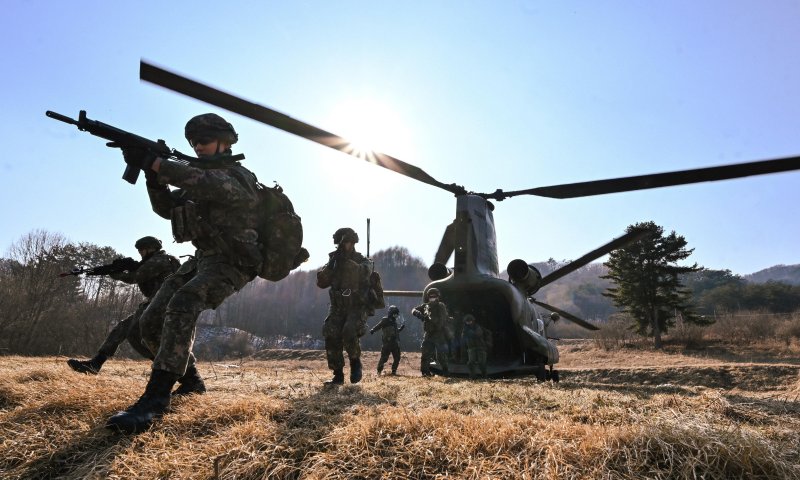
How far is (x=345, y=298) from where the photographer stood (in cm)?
A: 651

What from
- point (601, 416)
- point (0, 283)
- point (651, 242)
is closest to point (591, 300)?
point (651, 242)

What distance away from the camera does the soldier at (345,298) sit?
6336 mm

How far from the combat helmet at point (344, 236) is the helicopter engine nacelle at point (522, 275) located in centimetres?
307

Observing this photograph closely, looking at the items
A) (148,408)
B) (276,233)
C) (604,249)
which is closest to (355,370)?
(276,233)

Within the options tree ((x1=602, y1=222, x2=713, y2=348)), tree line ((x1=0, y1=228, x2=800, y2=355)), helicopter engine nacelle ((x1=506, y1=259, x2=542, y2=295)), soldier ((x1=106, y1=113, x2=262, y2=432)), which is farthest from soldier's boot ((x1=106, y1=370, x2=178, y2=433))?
tree ((x1=602, y1=222, x2=713, y2=348))

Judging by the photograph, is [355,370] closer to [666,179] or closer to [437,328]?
[437,328]

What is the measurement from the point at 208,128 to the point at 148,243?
3.30 meters

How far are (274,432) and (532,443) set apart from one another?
3.99 feet

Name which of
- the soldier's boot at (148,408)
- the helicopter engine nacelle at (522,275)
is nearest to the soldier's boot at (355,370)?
the helicopter engine nacelle at (522,275)

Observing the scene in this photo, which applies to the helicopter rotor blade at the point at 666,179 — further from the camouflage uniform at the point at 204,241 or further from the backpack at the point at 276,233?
the camouflage uniform at the point at 204,241

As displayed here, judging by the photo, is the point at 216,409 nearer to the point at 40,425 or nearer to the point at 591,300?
the point at 40,425

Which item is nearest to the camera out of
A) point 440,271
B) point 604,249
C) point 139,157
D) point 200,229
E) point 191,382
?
point 139,157

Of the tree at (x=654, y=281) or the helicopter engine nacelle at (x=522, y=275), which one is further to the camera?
the tree at (x=654, y=281)

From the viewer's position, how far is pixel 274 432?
226cm
